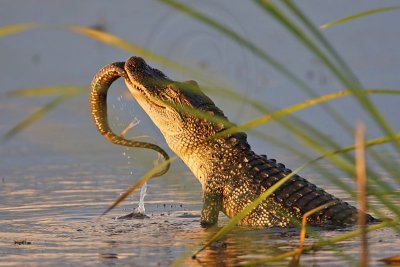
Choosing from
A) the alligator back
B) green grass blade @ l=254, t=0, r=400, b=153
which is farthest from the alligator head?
green grass blade @ l=254, t=0, r=400, b=153

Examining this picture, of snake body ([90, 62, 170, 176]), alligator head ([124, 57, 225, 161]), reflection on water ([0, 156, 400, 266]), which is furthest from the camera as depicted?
alligator head ([124, 57, 225, 161])

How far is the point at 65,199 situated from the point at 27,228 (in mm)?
→ 1911

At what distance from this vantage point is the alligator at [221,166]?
870 centimetres

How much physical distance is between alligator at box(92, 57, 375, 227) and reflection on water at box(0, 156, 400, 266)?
255 mm

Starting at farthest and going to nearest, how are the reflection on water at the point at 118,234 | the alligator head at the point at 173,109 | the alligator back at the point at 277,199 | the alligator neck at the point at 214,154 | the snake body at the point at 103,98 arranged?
1. the alligator head at the point at 173,109
2. the alligator neck at the point at 214,154
3. the snake body at the point at 103,98
4. the alligator back at the point at 277,199
5. the reflection on water at the point at 118,234

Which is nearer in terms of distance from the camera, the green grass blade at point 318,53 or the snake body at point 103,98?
the green grass blade at point 318,53

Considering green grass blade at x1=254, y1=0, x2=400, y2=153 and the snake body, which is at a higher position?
the snake body

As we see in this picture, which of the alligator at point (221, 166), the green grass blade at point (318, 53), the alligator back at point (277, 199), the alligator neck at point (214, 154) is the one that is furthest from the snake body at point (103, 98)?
the green grass blade at point (318, 53)

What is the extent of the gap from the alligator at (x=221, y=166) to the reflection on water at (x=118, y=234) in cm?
26

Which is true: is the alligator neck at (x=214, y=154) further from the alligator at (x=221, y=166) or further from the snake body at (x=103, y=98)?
the snake body at (x=103, y=98)

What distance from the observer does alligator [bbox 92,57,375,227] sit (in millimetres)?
8695

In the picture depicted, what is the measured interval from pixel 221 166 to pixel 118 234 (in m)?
1.31

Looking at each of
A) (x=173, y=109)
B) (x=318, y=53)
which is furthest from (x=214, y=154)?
(x=318, y=53)

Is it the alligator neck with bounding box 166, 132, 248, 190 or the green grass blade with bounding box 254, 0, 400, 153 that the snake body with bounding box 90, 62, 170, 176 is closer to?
the alligator neck with bounding box 166, 132, 248, 190
